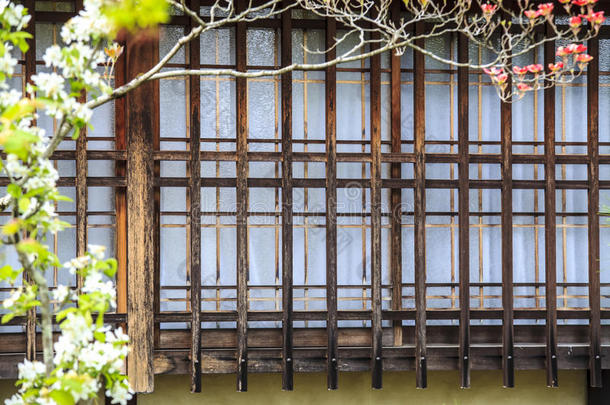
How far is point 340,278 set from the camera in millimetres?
5918

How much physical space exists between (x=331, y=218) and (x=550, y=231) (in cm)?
189

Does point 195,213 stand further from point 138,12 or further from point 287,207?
point 138,12

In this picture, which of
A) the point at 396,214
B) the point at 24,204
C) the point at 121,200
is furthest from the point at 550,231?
the point at 24,204

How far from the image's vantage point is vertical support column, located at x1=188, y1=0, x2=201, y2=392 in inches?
217

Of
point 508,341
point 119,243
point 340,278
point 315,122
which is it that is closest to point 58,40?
point 119,243

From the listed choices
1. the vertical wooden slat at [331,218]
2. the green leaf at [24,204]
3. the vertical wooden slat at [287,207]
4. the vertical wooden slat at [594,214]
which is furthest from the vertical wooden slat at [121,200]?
the vertical wooden slat at [594,214]

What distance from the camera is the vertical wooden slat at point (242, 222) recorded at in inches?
219

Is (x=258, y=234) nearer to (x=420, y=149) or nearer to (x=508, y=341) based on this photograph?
(x=420, y=149)

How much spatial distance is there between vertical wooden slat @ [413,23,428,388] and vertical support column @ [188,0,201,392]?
1.79 metres

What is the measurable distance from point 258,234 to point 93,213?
135cm

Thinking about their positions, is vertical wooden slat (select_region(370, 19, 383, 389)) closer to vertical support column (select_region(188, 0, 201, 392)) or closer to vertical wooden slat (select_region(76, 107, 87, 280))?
vertical support column (select_region(188, 0, 201, 392))

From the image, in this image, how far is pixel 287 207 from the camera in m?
5.63

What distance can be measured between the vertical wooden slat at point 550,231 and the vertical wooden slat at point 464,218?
696mm

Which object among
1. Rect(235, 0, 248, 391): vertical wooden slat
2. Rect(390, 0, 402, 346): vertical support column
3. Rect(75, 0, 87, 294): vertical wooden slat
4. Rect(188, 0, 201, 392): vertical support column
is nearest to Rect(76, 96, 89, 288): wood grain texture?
Rect(75, 0, 87, 294): vertical wooden slat
